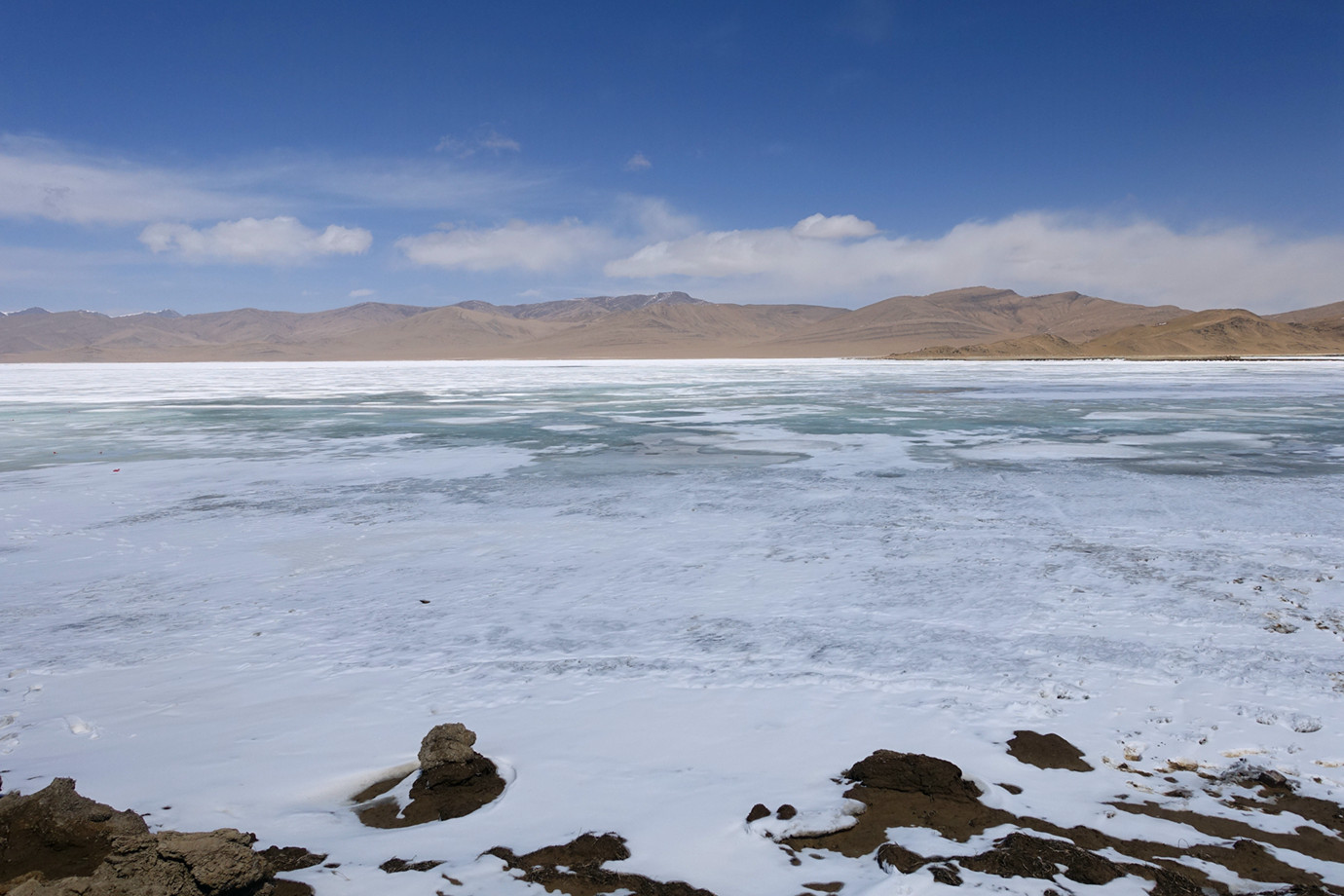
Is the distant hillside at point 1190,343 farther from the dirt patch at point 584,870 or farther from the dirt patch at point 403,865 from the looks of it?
the dirt patch at point 403,865

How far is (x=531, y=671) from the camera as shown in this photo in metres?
3.58

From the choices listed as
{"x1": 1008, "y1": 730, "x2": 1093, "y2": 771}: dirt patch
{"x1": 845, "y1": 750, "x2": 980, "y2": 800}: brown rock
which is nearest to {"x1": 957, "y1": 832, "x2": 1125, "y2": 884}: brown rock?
{"x1": 845, "y1": 750, "x2": 980, "y2": 800}: brown rock

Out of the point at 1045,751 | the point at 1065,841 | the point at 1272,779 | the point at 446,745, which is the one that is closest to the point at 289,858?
the point at 446,745

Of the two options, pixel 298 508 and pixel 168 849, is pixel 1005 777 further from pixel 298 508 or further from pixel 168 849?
pixel 298 508

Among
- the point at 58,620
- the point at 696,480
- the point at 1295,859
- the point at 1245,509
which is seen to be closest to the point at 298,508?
the point at 58,620

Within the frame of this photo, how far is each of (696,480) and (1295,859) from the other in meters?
6.10

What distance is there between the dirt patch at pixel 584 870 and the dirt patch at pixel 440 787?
28 centimetres

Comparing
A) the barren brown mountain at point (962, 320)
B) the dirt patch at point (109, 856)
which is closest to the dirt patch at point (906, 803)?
the dirt patch at point (109, 856)

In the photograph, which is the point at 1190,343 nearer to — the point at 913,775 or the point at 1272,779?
the point at 1272,779

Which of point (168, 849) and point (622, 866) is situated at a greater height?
point (168, 849)

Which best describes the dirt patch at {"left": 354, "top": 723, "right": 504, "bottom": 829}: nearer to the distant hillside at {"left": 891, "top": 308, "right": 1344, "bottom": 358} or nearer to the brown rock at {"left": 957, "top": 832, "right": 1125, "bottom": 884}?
the brown rock at {"left": 957, "top": 832, "right": 1125, "bottom": 884}

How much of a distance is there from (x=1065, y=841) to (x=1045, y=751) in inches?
20.9

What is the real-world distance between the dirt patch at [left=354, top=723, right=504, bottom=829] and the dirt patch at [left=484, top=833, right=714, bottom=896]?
0.93 feet

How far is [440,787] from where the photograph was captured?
2.68 m
